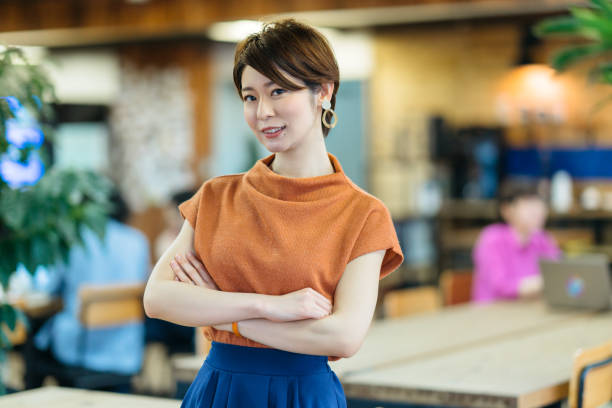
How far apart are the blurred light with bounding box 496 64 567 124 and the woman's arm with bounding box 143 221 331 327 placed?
6040mm

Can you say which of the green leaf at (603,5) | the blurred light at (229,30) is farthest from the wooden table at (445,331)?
the blurred light at (229,30)

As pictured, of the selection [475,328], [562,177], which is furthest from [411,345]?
[562,177]

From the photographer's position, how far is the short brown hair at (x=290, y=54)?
1.46 m

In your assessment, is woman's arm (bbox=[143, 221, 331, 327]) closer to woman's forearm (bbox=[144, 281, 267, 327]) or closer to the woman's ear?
woman's forearm (bbox=[144, 281, 267, 327])

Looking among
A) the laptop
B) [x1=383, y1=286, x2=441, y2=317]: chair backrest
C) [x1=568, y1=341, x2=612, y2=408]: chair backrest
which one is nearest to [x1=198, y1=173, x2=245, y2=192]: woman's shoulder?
[x1=568, y1=341, x2=612, y2=408]: chair backrest

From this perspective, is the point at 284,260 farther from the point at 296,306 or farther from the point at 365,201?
the point at 365,201

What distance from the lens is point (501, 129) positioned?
24.5ft

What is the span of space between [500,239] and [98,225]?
2.64 meters

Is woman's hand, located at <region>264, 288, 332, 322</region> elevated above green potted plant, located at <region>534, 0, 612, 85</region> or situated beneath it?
situated beneath

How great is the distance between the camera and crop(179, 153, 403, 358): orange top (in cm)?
148

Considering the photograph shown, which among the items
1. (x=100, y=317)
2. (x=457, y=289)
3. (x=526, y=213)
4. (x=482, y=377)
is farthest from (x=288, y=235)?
(x=457, y=289)

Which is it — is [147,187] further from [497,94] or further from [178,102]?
[497,94]

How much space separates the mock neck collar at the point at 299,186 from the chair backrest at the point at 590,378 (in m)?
1.06

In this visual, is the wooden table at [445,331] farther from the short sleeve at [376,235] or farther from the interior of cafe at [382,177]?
the short sleeve at [376,235]
